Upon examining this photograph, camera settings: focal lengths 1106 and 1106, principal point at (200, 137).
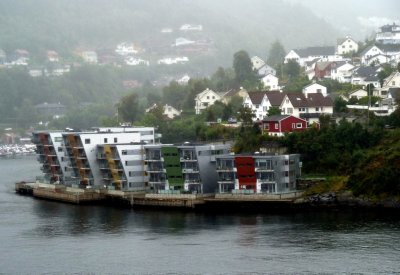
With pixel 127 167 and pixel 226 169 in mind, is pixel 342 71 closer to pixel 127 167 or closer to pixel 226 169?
pixel 127 167

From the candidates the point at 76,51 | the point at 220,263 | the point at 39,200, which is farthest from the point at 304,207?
the point at 76,51

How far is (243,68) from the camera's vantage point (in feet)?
191

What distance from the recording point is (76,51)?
109625 mm

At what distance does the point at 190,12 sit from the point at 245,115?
7835 centimetres

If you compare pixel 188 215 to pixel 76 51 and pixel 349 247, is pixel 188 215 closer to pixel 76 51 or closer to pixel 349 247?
pixel 349 247

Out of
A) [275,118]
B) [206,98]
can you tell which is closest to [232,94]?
[206,98]

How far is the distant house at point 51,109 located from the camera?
3285 inches

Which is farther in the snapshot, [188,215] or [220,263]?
[188,215]

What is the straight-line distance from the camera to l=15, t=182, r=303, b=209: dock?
35.1 meters

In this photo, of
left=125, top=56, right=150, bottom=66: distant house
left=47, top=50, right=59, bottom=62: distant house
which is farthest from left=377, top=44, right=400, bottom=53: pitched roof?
left=47, top=50, right=59, bottom=62: distant house

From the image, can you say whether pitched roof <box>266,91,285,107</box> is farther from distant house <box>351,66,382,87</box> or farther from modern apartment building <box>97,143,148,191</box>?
modern apartment building <box>97,143,148,191</box>

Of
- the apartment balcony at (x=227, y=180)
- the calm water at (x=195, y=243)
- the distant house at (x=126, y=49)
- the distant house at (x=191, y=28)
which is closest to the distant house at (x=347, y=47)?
the apartment balcony at (x=227, y=180)

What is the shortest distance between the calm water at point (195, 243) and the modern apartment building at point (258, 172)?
2.35 metres

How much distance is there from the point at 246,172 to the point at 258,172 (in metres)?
0.42
